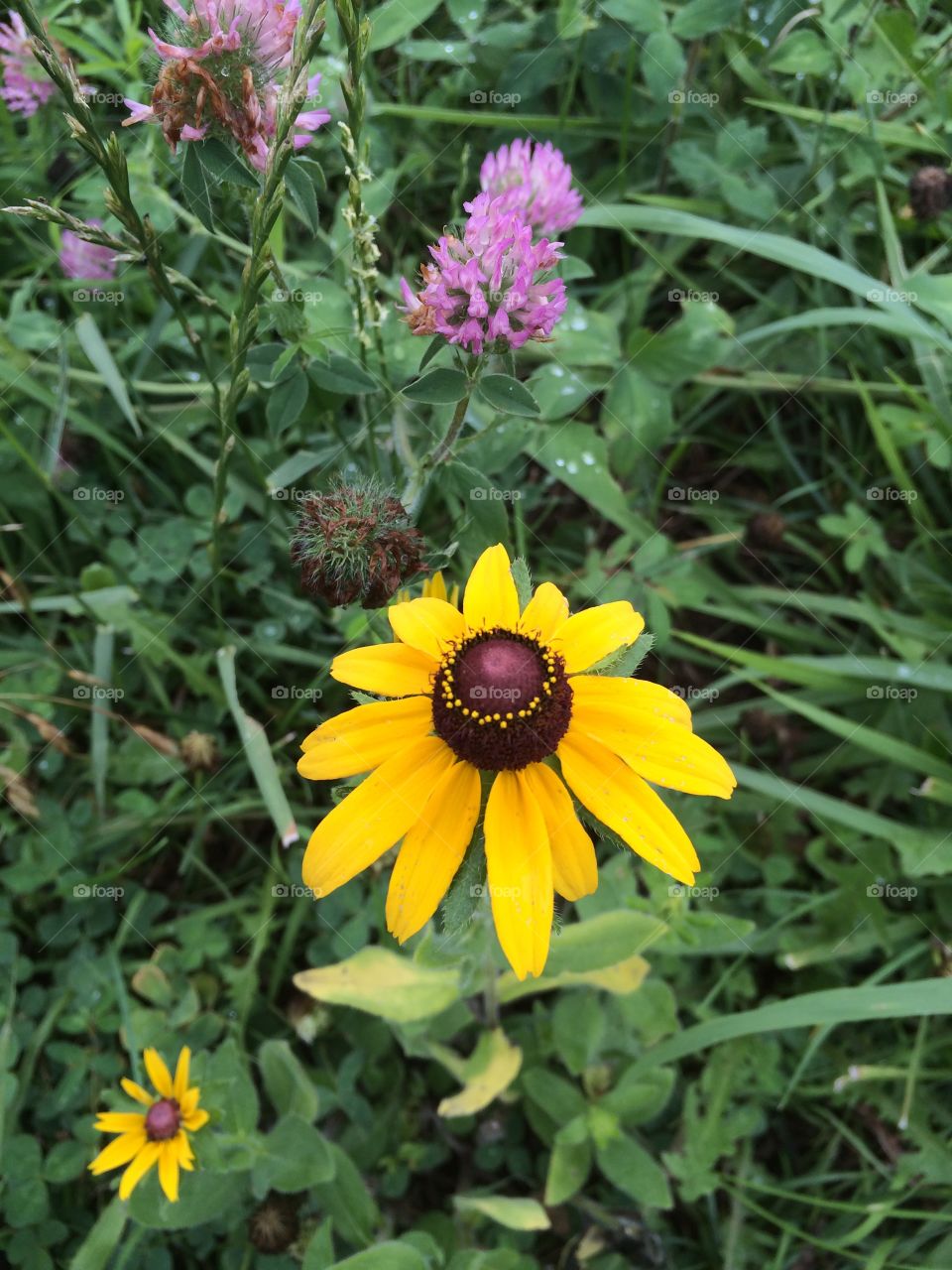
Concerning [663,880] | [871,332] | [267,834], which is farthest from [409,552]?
[871,332]

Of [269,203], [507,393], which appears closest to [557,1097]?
[507,393]

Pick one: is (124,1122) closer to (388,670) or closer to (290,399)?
(388,670)

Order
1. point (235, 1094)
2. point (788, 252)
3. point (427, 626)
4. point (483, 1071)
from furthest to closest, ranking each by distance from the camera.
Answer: point (788, 252) → point (483, 1071) → point (235, 1094) → point (427, 626)

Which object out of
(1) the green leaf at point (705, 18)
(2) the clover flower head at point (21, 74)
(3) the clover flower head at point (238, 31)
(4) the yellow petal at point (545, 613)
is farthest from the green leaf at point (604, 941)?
(2) the clover flower head at point (21, 74)

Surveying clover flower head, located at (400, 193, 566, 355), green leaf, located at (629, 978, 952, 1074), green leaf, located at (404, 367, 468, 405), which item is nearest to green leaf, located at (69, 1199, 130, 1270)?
green leaf, located at (629, 978, 952, 1074)

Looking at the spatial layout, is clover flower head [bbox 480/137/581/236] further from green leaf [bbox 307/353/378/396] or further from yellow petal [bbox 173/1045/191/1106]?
yellow petal [bbox 173/1045/191/1106]

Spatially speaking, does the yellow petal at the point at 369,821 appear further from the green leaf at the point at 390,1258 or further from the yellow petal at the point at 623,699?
the green leaf at the point at 390,1258
